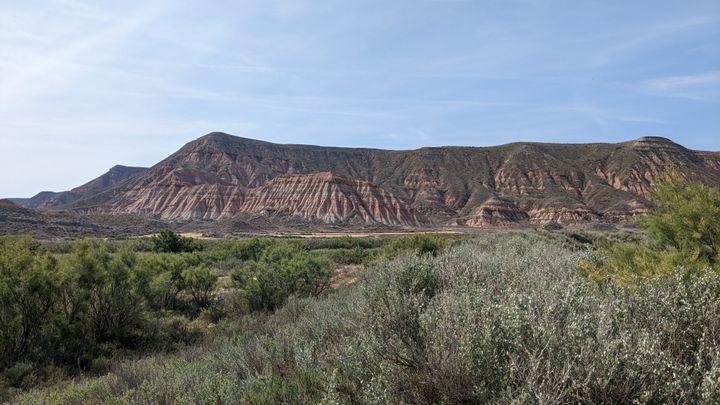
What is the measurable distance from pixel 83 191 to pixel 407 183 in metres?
96.5

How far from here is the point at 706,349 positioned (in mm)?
3467

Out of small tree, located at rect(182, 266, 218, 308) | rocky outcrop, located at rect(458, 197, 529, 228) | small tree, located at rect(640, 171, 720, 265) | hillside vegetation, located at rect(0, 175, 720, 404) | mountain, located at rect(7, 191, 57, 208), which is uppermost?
mountain, located at rect(7, 191, 57, 208)

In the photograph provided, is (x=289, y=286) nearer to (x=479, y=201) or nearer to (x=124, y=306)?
(x=124, y=306)

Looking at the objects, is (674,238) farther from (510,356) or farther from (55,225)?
(55,225)

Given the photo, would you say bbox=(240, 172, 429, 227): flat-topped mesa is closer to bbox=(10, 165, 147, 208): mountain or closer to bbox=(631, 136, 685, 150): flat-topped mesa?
bbox=(631, 136, 685, 150): flat-topped mesa

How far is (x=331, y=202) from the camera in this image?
89.9 meters

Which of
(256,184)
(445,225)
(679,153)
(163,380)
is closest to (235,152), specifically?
(256,184)

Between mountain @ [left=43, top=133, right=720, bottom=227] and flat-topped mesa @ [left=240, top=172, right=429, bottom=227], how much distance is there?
23cm

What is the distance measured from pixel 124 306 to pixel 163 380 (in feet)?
23.3

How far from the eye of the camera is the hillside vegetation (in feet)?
10.0

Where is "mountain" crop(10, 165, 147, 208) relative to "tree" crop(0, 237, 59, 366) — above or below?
above

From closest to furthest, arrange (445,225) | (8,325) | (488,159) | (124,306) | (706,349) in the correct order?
(706,349) < (8,325) < (124,306) < (445,225) < (488,159)

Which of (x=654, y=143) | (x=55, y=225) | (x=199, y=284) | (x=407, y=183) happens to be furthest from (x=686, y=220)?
(x=654, y=143)

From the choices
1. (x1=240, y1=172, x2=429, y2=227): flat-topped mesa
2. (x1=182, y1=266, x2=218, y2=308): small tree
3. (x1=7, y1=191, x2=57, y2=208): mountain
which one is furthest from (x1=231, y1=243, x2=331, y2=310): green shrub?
(x1=7, y1=191, x2=57, y2=208): mountain
